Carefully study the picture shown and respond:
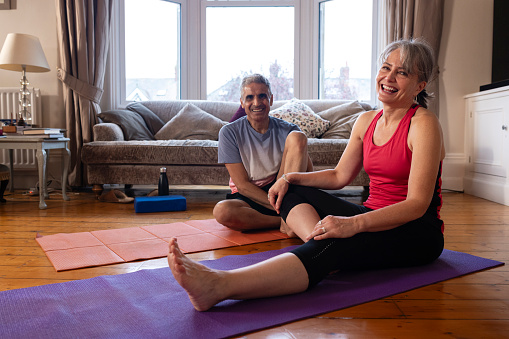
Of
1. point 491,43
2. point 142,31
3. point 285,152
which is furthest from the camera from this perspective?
point 142,31

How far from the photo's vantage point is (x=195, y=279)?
113 centimetres

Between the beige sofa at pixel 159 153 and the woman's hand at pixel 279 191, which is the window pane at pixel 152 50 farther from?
the woman's hand at pixel 279 191

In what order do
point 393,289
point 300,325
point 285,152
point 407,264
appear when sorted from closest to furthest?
point 300,325 < point 393,289 < point 407,264 < point 285,152

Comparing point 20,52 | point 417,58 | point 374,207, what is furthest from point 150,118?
point 417,58

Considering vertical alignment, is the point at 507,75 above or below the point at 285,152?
above

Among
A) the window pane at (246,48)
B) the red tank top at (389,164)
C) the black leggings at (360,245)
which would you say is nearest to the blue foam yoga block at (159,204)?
the black leggings at (360,245)

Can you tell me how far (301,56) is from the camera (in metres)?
5.07

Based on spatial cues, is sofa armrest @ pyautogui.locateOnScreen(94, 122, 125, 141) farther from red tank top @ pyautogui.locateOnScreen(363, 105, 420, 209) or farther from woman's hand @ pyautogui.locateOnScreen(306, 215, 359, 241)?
woman's hand @ pyautogui.locateOnScreen(306, 215, 359, 241)

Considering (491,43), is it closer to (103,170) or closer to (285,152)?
(285,152)

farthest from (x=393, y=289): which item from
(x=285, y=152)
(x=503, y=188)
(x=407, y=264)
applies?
(x=503, y=188)

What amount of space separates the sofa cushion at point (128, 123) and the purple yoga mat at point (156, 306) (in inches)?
100

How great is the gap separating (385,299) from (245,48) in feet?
14.0

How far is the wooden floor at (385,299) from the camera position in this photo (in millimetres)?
1131

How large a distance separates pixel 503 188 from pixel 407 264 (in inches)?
89.4
